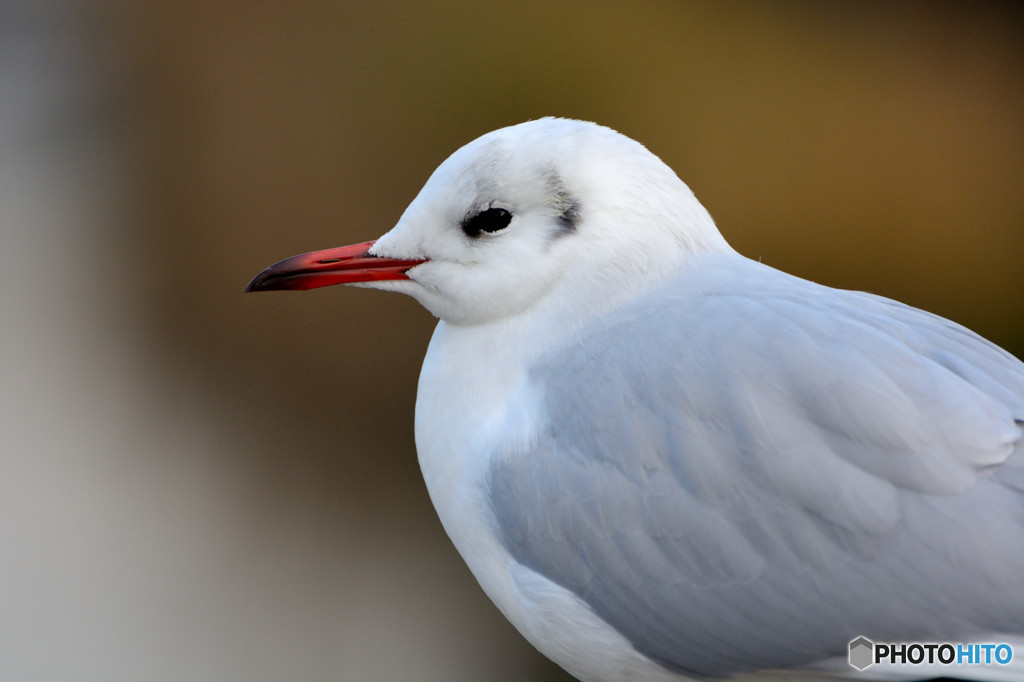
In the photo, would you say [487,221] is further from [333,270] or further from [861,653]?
[861,653]

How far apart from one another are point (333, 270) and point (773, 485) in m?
0.48

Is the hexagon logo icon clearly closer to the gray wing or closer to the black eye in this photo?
the gray wing

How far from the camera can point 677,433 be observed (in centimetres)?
80

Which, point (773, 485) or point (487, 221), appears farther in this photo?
point (487, 221)

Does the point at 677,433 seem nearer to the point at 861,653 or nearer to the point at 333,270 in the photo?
the point at 861,653

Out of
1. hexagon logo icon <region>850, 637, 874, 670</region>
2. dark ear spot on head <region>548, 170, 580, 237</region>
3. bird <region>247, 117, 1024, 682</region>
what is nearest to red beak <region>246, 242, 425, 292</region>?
bird <region>247, 117, 1024, 682</region>

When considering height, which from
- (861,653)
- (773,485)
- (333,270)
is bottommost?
(861,653)

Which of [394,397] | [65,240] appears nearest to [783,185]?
[394,397]

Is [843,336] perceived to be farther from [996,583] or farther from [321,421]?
[321,421]

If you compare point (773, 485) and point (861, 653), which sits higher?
point (773, 485)

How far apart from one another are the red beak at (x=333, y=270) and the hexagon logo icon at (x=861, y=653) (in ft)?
1.73

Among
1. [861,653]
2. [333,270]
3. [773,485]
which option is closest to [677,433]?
[773,485]

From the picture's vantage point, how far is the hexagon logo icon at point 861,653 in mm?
762

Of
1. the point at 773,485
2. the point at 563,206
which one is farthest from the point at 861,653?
the point at 563,206
